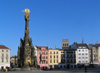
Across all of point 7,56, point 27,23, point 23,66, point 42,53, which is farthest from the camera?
point 42,53

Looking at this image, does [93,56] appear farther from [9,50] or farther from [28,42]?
[28,42]

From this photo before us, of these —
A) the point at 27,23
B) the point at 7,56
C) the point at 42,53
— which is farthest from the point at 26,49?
the point at 42,53

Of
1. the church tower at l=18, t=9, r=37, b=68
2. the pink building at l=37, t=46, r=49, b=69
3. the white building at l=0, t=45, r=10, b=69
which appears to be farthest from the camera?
the pink building at l=37, t=46, r=49, b=69

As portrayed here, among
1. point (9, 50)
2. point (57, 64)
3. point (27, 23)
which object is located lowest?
point (57, 64)

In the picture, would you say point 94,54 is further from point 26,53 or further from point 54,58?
point 26,53

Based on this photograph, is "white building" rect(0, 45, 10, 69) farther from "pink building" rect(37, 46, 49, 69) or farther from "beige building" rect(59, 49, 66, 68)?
"beige building" rect(59, 49, 66, 68)

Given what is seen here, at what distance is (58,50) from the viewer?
131m

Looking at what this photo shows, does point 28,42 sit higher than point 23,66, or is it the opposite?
point 28,42

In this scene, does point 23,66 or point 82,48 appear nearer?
point 23,66

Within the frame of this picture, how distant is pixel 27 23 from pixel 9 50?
39722mm

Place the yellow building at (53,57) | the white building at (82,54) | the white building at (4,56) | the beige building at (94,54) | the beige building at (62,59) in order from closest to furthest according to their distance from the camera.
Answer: the white building at (4,56) → the yellow building at (53,57) → the beige building at (94,54) → the beige building at (62,59) → the white building at (82,54)

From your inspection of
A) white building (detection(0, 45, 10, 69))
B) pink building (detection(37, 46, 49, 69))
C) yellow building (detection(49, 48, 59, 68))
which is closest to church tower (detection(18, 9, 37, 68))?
white building (detection(0, 45, 10, 69))

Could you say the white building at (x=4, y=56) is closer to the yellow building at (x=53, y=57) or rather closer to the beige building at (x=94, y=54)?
the yellow building at (x=53, y=57)

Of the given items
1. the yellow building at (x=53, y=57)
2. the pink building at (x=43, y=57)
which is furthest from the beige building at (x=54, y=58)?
the pink building at (x=43, y=57)
